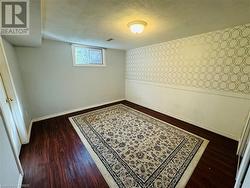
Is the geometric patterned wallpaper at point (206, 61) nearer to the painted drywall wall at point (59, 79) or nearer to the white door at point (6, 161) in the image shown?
the painted drywall wall at point (59, 79)

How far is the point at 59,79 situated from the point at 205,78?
3.79 m

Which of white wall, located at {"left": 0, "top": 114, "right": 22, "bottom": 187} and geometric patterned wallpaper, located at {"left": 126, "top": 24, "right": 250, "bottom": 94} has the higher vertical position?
geometric patterned wallpaper, located at {"left": 126, "top": 24, "right": 250, "bottom": 94}

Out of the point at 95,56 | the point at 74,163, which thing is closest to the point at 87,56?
the point at 95,56

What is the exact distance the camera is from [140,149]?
2012 millimetres

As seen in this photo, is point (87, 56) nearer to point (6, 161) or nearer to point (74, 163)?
point (74, 163)

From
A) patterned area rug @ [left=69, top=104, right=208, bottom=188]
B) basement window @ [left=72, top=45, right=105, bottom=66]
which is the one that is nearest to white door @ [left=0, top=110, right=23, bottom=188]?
patterned area rug @ [left=69, top=104, right=208, bottom=188]

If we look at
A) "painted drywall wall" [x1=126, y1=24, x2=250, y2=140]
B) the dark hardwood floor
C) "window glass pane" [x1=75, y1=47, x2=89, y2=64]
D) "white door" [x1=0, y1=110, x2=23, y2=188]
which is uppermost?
"window glass pane" [x1=75, y1=47, x2=89, y2=64]

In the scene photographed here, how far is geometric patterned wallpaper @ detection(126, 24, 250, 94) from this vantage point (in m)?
2.03

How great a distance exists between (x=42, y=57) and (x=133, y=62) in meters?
2.86

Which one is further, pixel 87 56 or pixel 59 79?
pixel 87 56

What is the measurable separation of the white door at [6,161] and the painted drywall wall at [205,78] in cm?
333

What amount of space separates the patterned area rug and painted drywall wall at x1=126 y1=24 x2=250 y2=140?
2.11 ft

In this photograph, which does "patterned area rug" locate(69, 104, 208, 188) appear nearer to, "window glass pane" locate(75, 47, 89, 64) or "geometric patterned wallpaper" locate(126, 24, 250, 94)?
"geometric patterned wallpaper" locate(126, 24, 250, 94)

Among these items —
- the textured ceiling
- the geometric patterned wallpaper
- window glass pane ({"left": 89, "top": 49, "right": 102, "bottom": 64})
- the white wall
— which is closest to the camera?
the white wall
